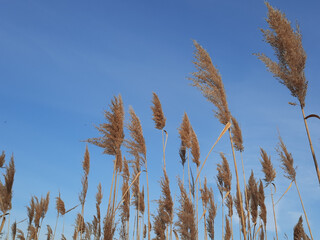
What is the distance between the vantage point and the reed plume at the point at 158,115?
5.91 meters

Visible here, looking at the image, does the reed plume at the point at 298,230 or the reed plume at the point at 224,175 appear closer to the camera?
the reed plume at the point at 298,230

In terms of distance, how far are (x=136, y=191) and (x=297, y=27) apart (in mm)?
4924

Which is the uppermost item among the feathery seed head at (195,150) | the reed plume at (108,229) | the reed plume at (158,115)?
the reed plume at (158,115)

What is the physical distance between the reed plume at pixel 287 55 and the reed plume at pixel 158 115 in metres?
2.84

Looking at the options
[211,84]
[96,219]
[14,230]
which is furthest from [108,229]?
[14,230]

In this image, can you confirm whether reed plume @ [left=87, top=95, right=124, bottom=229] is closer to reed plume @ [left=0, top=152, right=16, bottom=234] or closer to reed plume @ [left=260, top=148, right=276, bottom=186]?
reed plume @ [left=0, top=152, right=16, bottom=234]

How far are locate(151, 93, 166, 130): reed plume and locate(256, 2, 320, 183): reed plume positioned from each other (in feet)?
9.32

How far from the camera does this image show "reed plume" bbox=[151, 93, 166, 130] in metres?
5.91

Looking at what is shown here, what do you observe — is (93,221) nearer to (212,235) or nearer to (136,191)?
(136,191)

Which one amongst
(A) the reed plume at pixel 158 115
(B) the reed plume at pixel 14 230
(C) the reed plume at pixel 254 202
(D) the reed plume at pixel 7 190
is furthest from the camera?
(B) the reed plume at pixel 14 230

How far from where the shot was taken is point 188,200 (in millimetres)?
3453

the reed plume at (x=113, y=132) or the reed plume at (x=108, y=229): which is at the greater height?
the reed plume at (x=113, y=132)

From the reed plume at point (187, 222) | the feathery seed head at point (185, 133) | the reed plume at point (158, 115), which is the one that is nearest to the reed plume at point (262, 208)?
the feathery seed head at point (185, 133)

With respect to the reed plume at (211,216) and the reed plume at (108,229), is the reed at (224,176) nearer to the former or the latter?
the reed plume at (211,216)
